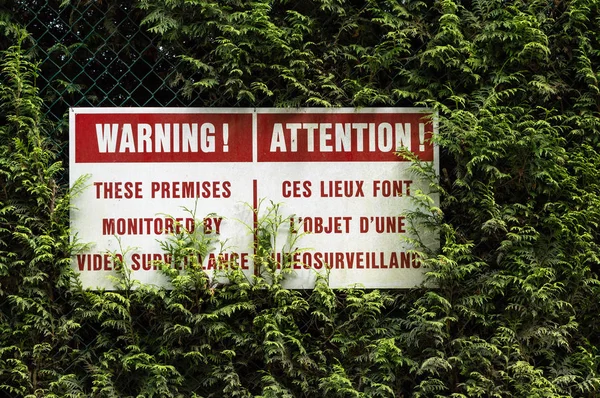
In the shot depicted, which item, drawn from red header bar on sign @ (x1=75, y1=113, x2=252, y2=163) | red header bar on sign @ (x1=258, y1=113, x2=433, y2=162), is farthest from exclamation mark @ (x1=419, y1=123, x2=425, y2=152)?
red header bar on sign @ (x1=75, y1=113, x2=252, y2=163)

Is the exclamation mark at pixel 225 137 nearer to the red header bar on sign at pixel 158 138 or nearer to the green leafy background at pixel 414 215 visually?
the red header bar on sign at pixel 158 138

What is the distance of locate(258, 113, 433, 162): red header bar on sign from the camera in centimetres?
387

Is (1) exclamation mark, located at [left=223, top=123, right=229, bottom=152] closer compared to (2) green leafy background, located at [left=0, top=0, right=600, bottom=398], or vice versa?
(2) green leafy background, located at [left=0, top=0, right=600, bottom=398]

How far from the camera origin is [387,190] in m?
3.88

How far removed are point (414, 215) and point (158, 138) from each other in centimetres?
143

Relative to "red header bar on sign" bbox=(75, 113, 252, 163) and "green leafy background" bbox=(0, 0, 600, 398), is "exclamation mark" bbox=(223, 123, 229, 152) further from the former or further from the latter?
"green leafy background" bbox=(0, 0, 600, 398)

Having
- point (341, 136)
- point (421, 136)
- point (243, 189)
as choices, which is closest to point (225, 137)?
point (243, 189)

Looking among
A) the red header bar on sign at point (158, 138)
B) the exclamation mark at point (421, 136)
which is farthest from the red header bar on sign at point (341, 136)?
the red header bar on sign at point (158, 138)

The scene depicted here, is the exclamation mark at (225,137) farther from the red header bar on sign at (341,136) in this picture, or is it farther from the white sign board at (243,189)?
the red header bar on sign at (341,136)

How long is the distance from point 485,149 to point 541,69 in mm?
596

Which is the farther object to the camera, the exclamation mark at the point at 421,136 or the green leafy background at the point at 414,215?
the exclamation mark at the point at 421,136

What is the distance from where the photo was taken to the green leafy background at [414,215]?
373 cm

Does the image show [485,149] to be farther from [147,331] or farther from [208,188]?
[147,331]

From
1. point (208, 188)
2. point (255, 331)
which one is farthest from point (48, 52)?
Result: point (255, 331)
